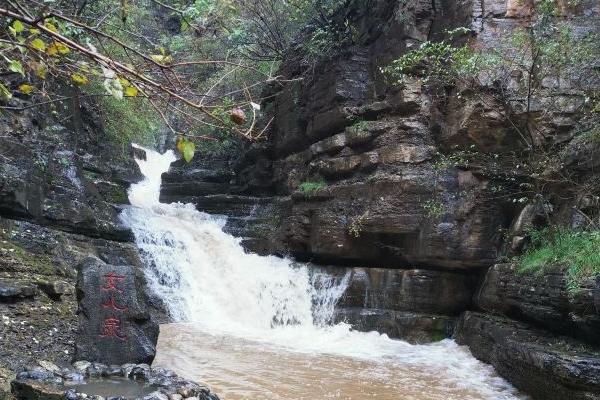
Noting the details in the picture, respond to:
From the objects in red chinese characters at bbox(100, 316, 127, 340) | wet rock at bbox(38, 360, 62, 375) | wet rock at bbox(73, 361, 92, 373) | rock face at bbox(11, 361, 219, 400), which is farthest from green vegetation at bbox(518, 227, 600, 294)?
wet rock at bbox(38, 360, 62, 375)

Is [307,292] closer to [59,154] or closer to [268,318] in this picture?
[268,318]

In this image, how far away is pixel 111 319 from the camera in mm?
5035

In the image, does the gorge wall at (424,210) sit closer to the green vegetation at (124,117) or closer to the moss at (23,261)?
the green vegetation at (124,117)

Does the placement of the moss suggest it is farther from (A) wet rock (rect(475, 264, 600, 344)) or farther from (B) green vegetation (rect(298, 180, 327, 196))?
(A) wet rock (rect(475, 264, 600, 344))

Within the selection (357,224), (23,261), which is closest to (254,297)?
(357,224)

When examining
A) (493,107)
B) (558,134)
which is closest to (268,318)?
(493,107)

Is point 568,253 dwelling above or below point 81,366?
above

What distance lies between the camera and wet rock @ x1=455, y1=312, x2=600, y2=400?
476cm

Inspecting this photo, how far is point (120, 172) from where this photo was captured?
15.2 meters

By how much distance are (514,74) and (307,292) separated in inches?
232

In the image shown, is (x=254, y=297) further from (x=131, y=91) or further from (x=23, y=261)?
(x=131, y=91)

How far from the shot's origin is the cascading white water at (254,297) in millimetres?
7625

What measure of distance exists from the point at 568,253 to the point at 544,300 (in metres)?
0.67

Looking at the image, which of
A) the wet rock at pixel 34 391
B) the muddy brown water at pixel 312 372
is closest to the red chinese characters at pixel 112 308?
the muddy brown water at pixel 312 372
